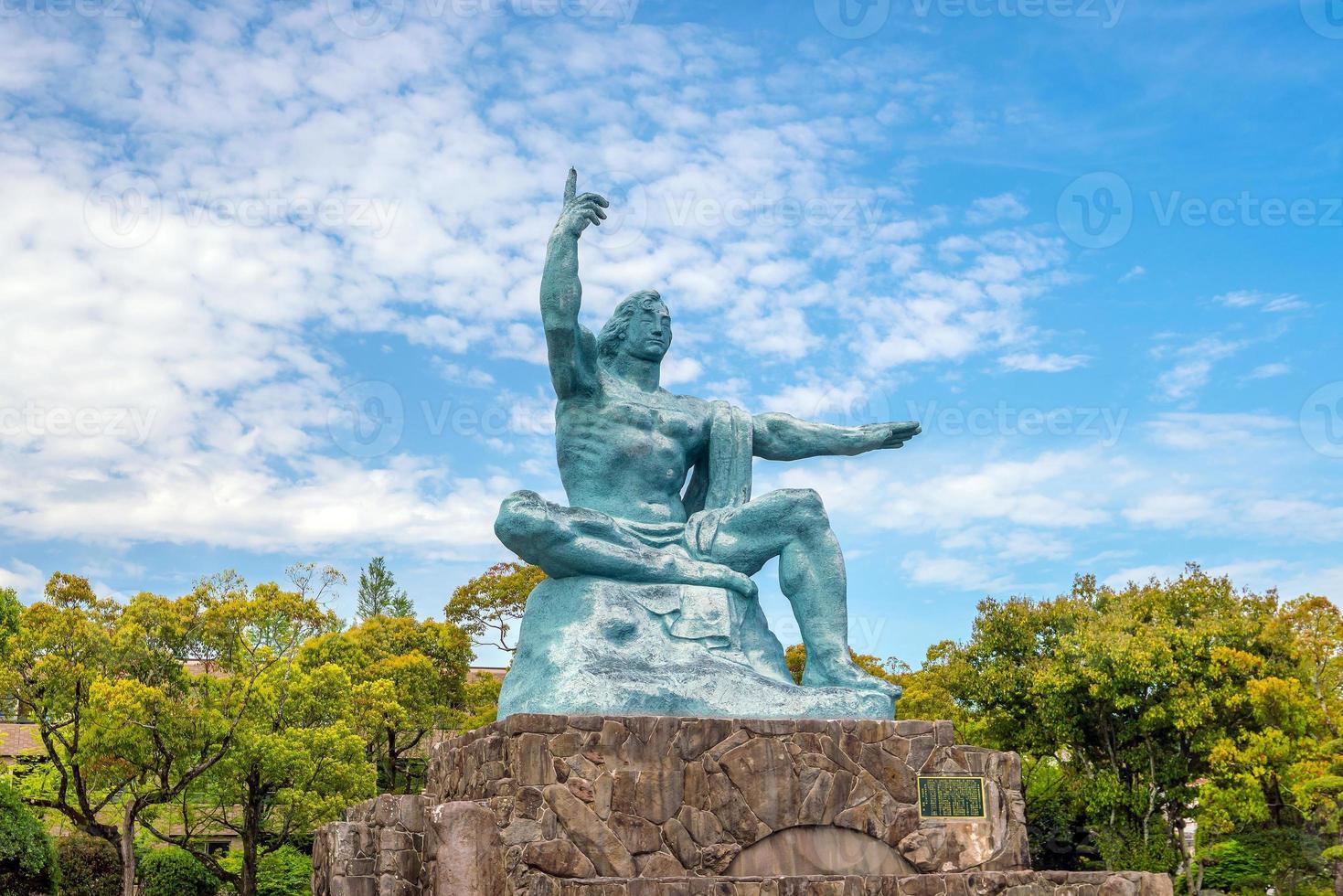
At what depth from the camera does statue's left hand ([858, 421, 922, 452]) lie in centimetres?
867

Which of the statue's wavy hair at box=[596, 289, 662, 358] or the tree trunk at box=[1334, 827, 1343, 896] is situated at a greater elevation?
the statue's wavy hair at box=[596, 289, 662, 358]

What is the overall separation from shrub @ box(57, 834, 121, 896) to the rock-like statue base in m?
16.3

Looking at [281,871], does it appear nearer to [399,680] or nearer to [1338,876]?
[399,680]

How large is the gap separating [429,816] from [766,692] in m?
1.93

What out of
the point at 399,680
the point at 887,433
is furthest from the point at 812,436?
the point at 399,680

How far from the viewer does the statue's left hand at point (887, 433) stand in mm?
8672

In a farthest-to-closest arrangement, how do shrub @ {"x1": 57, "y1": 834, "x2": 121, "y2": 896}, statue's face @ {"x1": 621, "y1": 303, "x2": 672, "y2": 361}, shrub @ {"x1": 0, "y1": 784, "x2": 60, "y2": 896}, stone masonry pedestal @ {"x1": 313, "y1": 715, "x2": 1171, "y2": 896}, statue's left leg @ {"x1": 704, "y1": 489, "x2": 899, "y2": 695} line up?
shrub @ {"x1": 57, "y1": 834, "x2": 121, "y2": 896} → shrub @ {"x1": 0, "y1": 784, "x2": 60, "y2": 896} → statue's face @ {"x1": 621, "y1": 303, "x2": 672, "y2": 361} → statue's left leg @ {"x1": 704, "y1": 489, "x2": 899, "y2": 695} → stone masonry pedestal @ {"x1": 313, "y1": 715, "x2": 1171, "y2": 896}

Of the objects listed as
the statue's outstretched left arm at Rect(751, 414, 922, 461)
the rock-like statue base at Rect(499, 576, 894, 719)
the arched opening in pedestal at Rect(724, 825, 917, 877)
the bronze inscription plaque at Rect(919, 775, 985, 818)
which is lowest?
the arched opening in pedestal at Rect(724, 825, 917, 877)

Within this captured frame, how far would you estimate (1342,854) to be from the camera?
54.7ft

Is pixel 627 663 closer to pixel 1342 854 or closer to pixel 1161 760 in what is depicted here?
pixel 1342 854

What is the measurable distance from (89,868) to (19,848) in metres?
4.43

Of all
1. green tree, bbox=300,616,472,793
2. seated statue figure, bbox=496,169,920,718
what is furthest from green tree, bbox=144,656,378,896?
seated statue figure, bbox=496,169,920,718

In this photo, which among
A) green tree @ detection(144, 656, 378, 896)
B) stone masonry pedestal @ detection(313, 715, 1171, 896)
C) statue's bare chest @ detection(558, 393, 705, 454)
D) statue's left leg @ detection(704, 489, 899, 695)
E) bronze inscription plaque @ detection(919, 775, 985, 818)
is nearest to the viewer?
stone masonry pedestal @ detection(313, 715, 1171, 896)

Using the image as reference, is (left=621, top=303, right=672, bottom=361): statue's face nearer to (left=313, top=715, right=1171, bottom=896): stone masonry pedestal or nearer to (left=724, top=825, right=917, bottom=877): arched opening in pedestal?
(left=313, top=715, right=1171, bottom=896): stone masonry pedestal
